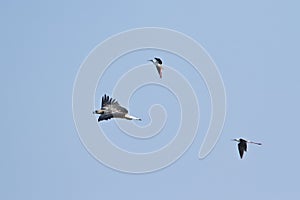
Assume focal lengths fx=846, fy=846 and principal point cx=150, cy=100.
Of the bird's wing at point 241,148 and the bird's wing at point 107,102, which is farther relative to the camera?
the bird's wing at point 241,148

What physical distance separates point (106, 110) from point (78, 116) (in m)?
6.56


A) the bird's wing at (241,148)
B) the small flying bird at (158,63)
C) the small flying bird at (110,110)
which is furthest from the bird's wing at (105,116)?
the bird's wing at (241,148)

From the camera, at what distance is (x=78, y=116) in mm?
48781

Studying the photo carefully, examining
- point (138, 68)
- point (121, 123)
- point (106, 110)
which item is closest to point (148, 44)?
point (138, 68)

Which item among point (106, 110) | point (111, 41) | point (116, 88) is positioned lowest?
point (106, 110)

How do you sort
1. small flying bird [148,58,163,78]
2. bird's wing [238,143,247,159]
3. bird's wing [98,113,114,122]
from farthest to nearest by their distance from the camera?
1. bird's wing [238,143,247,159]
2. small flying bird [148,58,163,78]
3. bird's wing [98,113,114,122]

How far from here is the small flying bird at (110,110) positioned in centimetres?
4228

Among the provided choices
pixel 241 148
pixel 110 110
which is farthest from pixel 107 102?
pixel 241 148

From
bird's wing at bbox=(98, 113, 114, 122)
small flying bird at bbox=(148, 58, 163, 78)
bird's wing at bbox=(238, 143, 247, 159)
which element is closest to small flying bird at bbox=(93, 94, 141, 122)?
bird's wing at bbox=(98, 113, 114, 122)

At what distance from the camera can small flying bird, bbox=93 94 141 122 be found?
1665 inches

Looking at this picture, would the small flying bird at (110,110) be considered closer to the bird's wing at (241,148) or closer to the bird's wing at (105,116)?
the bird's wing at (105,116)

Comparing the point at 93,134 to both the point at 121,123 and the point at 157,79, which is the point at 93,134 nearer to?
the point at 121,123

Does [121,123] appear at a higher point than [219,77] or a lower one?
lower

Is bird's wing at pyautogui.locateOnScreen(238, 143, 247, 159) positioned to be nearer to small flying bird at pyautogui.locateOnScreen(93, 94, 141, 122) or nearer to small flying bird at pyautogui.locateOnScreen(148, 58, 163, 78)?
small flying bird at pyautogui.locateOnScreen(148, 58, 163, 78)
